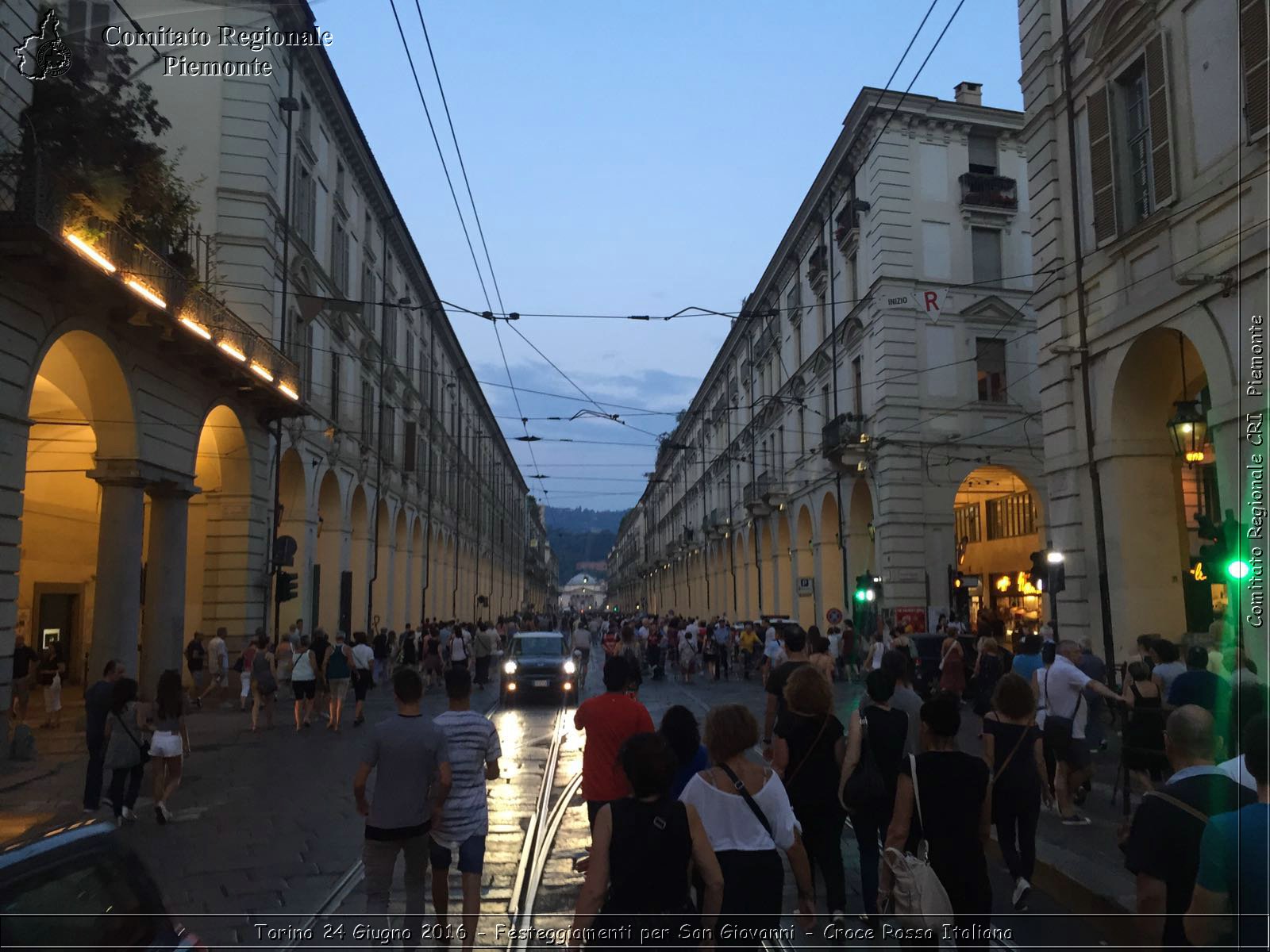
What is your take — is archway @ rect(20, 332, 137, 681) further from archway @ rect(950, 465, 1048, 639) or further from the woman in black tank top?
archway @ rect(950, 465, 1048, 639)

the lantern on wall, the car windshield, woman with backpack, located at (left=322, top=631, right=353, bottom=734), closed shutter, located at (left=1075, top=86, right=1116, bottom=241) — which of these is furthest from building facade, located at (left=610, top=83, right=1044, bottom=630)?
woman with backpack, located at (left=322, top=631, right=353, bottom=734)

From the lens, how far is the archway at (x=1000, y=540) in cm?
3089

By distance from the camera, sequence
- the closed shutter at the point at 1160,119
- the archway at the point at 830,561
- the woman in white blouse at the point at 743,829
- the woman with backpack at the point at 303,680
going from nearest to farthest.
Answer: the woman in white blouse at the point at 743,829 < the closed shutter at the point at 1160,119 < the woman with backpack at the point at 303,680 < the archway at the point at 830,561

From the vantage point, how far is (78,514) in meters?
23.5

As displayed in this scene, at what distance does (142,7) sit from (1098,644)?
2060cm

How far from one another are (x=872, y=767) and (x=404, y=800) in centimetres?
285

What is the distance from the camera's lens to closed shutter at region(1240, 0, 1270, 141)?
11.4 m

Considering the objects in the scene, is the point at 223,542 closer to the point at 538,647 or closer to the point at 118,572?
the point at 118,572

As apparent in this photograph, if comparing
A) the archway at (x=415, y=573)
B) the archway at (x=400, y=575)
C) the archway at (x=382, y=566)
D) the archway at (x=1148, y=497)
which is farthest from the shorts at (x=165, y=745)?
the archway at (x=415, y=573)

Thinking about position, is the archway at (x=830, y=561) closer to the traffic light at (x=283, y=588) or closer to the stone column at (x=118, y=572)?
the traffic light at (x=283, y=588)

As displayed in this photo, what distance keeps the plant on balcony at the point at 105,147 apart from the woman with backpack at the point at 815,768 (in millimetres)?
11607

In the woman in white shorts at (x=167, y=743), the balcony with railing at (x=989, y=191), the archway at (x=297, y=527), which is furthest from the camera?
the balcony with railing at (x=989, y=191)

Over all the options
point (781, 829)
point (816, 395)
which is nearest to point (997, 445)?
point (816, 395)

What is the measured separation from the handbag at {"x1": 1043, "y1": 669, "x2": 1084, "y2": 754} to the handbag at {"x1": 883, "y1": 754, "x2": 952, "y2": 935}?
483 centimetres
